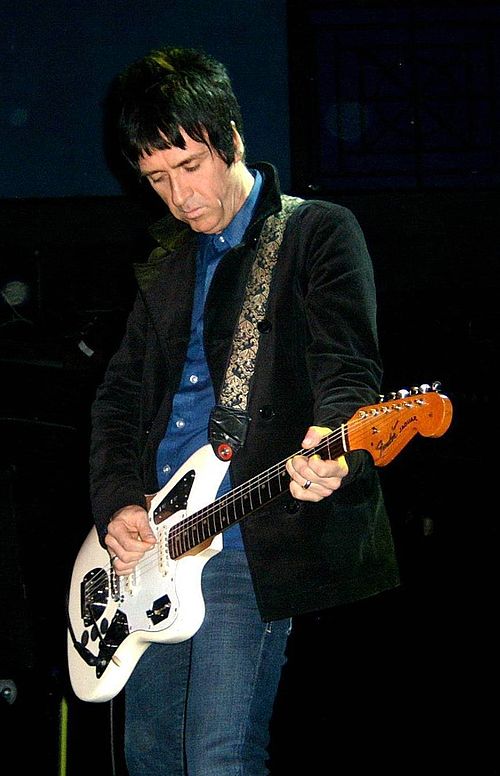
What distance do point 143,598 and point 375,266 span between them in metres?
3.30

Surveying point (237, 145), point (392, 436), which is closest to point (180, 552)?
point (392, 436)

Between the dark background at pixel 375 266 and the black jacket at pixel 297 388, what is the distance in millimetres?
2305

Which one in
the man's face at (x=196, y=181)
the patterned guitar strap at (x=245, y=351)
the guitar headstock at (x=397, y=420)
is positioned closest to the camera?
the guitar headstock at (x=397, y=420)

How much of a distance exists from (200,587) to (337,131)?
14.2 feet

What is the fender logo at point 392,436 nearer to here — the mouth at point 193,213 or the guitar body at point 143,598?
the guitar body at point 143,598

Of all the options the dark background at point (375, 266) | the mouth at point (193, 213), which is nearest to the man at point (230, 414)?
the mouth at point (193, 213)

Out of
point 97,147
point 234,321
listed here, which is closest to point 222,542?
point 234,321

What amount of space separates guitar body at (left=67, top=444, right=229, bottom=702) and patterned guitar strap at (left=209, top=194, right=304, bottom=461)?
0.22ft

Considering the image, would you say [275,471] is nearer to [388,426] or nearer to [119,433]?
[388,426]

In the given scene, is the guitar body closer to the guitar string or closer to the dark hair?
the guitar string

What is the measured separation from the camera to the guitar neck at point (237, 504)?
1833mm

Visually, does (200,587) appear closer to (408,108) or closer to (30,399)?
(30,399)

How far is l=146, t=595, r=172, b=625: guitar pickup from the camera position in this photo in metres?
2.09


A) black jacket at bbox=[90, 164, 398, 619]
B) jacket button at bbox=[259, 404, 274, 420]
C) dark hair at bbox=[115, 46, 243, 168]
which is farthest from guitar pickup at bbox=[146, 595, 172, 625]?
dark hair at bbox=[115, 46, 243, 168]
